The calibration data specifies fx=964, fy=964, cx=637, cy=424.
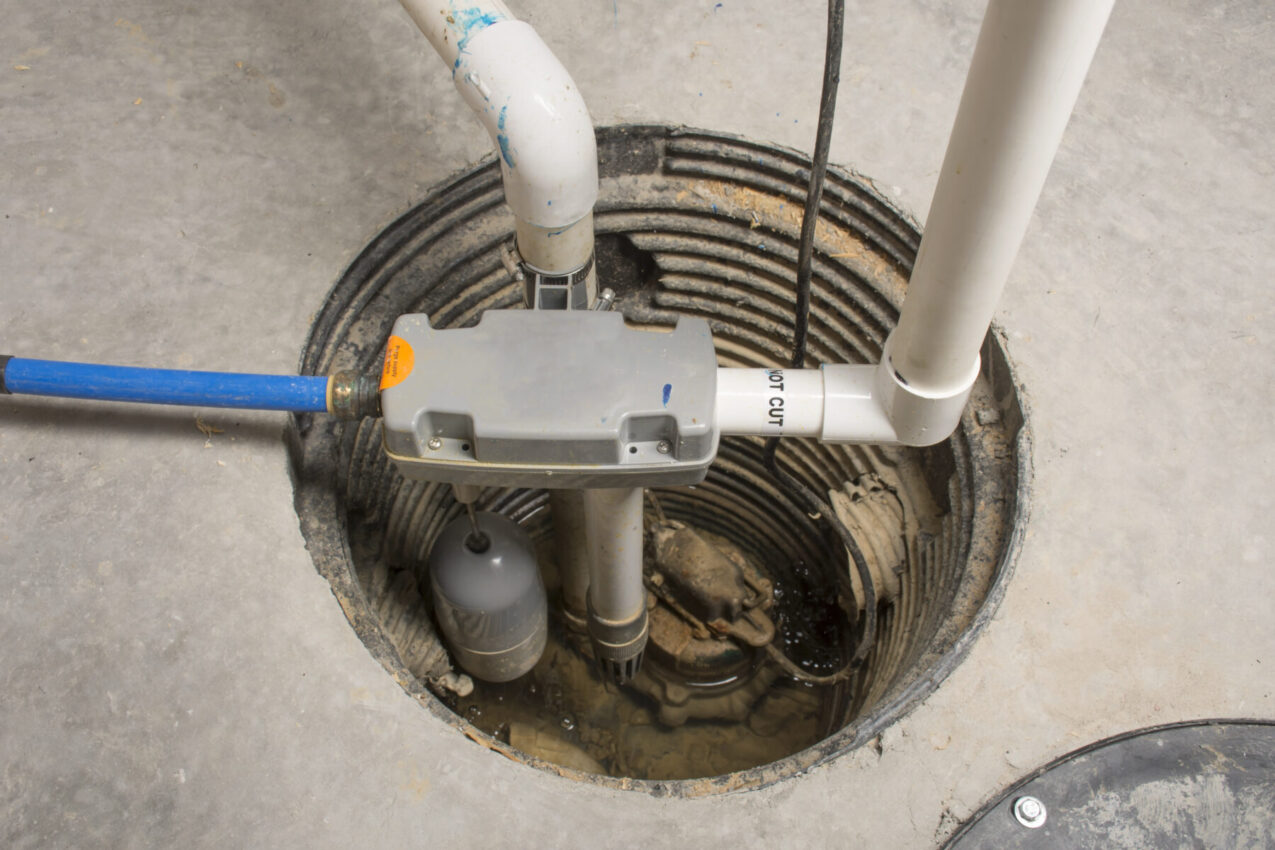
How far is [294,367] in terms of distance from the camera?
6.53 ft

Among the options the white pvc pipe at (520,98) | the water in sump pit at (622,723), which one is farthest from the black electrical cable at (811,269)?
the white pvc pipe at (520,98)

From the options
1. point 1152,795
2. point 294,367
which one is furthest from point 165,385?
point 1152,795

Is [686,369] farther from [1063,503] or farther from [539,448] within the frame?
[1063,503]

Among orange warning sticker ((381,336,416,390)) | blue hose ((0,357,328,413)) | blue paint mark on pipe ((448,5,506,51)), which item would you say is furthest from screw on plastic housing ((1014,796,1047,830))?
blue paint mark on pipe ((448,5,506,51))

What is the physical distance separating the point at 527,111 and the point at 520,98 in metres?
0.02

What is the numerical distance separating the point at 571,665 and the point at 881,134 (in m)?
1.89

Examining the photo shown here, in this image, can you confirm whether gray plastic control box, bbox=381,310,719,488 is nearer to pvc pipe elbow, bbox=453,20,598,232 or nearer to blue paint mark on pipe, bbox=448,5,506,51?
pvc pipe elbow, bbox=453,20,598,232

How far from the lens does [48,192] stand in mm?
2213

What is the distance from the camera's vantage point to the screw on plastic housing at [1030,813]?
159cm

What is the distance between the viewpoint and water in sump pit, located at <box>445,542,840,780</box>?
9.64 feet

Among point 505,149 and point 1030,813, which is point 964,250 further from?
point 1030,813

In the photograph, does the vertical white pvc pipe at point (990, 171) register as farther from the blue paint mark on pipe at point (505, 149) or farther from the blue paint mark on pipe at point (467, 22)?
the blue paint mark on pipe at point (467, 22)

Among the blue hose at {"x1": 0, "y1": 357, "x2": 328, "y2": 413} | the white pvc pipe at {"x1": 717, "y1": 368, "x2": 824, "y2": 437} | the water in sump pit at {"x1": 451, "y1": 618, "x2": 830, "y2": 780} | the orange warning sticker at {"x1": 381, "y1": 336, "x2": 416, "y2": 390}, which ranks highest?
the orange warning sticker at {"x1": 381, "y1": 336, "x2": 416, "y2": 390}

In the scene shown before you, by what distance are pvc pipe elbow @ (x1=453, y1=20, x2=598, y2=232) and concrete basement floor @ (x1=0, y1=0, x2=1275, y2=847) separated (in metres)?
0.66
